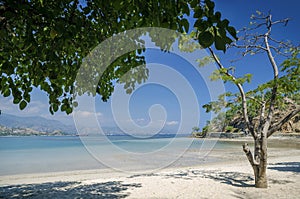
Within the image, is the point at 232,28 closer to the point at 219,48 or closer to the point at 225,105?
the point at 219,48

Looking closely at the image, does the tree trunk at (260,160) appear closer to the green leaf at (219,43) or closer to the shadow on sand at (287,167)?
the shadow on sand at (287,167)

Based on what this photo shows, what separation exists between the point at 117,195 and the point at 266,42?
6.26 metres

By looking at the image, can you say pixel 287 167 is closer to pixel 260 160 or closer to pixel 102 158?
pixel 260 160

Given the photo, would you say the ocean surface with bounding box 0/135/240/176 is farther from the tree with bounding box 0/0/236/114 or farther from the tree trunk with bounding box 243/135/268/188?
the tree with bounding box 0/0/236/114

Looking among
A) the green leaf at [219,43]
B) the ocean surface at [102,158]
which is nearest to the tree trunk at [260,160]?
the green leaf at [219,43]

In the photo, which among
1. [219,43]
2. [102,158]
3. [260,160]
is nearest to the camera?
[219,43]

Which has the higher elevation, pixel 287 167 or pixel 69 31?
pixel 69 31

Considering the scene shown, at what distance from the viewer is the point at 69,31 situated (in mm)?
2461

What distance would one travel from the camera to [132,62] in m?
4.11

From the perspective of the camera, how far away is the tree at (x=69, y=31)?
192 cm

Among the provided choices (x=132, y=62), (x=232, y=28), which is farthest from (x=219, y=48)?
(x=132, y=62)

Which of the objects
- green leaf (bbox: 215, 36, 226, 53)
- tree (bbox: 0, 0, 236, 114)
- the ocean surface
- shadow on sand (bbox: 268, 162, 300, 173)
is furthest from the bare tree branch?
the ocean surface

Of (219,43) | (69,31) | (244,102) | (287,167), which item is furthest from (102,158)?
(219,43)

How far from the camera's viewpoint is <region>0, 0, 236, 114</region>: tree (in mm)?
1920
